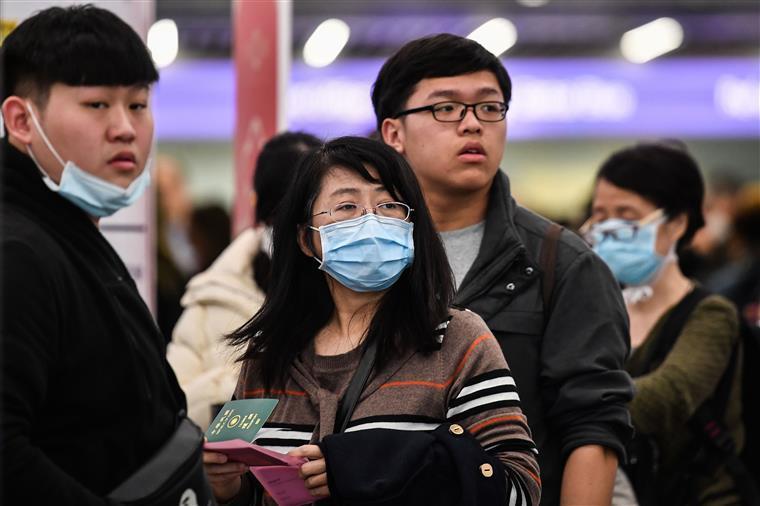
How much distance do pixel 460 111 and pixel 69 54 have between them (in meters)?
1.37

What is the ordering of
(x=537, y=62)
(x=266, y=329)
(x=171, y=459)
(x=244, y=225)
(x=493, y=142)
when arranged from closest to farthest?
1. (x=171, y=459)
2. (x=266, y=329)
3. (x=493, y=142)
4. (x=244, y=225)
5. (x=537, y=62)

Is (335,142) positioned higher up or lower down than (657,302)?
higher up

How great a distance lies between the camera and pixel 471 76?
11.3ft

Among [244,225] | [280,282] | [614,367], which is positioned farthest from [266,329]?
[244,225]

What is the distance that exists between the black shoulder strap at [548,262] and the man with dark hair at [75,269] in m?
1.19

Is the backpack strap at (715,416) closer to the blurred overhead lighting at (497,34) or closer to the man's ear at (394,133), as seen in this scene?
the man's ear at (394,133)

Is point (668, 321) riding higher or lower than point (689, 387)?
higher

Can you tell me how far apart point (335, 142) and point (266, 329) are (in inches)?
19.8

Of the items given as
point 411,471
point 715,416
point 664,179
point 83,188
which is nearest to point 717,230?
point 664,179

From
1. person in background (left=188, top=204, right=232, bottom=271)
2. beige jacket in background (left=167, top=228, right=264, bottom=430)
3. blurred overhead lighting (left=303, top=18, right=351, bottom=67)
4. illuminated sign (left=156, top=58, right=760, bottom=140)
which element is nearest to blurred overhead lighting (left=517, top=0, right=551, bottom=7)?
illuminated sign (left=156, top=58, right=760, bottom=140)

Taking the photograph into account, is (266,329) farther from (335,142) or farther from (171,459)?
(171,459)

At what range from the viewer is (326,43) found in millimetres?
14148

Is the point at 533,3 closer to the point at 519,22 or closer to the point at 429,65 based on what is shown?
the point at 519,22

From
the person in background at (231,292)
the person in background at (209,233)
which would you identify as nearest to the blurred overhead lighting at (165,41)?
the person in background at (209,233)
